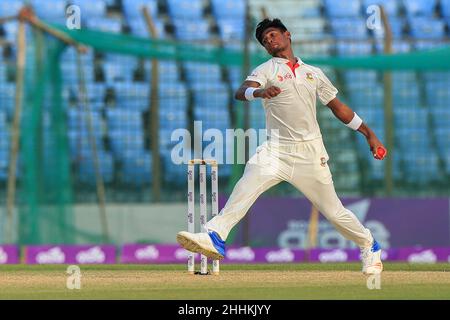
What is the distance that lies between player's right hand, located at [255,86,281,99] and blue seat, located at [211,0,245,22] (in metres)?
15.1

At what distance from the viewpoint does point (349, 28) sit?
893 inches

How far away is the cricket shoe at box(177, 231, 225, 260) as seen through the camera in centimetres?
1009

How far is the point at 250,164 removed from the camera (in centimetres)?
1050

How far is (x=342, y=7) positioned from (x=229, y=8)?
211cm

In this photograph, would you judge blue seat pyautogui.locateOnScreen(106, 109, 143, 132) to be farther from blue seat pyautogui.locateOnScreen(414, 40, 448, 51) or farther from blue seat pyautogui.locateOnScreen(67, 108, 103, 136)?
blue seat pyautogui.locateOnScreen(414, 40, 448, 51)

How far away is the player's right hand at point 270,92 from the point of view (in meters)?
9.71

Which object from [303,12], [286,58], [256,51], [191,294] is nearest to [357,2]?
[303,12]

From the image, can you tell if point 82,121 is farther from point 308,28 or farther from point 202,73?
point 308,28

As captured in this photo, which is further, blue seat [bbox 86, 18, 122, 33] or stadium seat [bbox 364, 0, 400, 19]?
stadium seat [bbox 364, 0, 400, 19]

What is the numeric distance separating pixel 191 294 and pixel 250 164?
1649 mm

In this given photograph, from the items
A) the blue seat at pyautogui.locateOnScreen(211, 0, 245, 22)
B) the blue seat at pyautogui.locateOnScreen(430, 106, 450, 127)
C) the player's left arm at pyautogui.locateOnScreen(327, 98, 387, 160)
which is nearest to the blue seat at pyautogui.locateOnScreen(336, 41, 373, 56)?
the blue seat at pyautogui.locateOnScreen(430, 106, 450, 127)

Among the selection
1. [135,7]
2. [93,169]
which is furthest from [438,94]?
[135,7]

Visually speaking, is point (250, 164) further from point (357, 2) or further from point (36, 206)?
point (357, 2)
